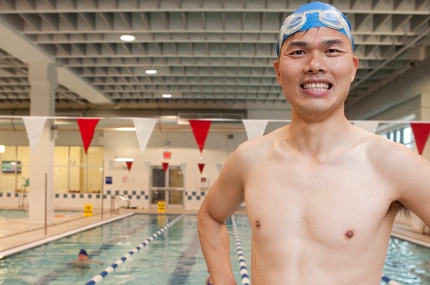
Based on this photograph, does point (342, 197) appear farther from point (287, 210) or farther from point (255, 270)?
point (255, 270)

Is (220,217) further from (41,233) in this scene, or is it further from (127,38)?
(41,233)

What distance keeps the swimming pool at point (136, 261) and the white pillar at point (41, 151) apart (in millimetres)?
1597

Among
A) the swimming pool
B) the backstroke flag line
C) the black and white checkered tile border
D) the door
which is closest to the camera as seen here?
the swimming pool

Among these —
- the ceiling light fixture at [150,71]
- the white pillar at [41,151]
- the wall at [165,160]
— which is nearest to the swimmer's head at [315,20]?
the white pillar at [41,151]

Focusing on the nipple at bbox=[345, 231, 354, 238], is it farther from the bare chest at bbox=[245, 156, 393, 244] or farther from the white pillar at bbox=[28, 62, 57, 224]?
the white pillar at bbox=[28, 62, 57, 224]

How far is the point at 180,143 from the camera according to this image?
1977 centimetres

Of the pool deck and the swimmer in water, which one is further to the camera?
the pool deck

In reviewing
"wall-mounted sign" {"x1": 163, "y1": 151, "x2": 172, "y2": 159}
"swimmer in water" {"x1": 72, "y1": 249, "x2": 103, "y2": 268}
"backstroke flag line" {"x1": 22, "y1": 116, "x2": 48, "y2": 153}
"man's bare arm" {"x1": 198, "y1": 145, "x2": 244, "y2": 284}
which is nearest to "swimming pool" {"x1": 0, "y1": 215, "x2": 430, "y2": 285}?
"swimmer in water" {"x1": 72, "y1": 249, "x2": 103, "y2": 268}

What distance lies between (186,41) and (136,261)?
458cm

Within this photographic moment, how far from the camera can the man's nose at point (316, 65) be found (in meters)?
1.06

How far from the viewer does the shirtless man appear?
1.05 meters

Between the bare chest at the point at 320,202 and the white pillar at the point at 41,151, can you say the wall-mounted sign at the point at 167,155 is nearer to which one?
the white pillar at the point at 41,151

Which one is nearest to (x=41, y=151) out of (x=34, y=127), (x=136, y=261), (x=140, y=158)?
(x=34, y=127)

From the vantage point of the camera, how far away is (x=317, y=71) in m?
1.06
